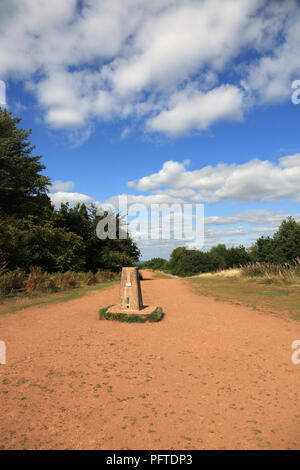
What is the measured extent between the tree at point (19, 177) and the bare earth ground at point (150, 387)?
52.2ft

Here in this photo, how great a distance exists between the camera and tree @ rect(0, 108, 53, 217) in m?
19.4

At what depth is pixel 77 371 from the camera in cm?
A: 421

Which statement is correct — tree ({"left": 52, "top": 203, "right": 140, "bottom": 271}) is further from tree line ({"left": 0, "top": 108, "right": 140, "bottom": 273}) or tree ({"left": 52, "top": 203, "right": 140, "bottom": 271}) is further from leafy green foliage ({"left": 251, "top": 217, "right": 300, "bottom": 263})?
leafy green foliage ({"left": 251, "top": 217, "right": 300, "bottom": 263})

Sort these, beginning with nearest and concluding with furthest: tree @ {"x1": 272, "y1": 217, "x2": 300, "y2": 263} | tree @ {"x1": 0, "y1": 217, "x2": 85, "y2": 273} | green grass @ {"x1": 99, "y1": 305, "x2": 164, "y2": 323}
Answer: green grass @ {"x1": 99, "y1": 305, "x2": 164, "y2": 323}, tree @ {"x1": 0, "y1": 217, "x2": 85, "y2": 273}, tree @ {"x1": 272, "y1": 217, "x2": 300, "y2": 263}

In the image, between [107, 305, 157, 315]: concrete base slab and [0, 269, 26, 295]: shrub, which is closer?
[107, 305, 157, 315]: concrete base slab

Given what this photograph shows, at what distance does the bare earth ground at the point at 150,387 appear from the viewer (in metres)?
2.70

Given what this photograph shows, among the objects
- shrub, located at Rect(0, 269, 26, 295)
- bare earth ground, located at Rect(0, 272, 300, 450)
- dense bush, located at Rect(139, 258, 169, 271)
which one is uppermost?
shrub, located at Rect(0, 269, 26, 295)

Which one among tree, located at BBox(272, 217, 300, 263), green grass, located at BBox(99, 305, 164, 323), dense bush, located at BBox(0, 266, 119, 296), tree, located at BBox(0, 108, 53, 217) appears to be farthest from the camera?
tree, located at BBox(272, 217, 300, 263)

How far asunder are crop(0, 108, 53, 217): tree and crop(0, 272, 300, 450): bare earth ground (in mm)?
15913

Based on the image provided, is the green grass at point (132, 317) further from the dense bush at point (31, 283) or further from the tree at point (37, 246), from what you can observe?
the tree at point (37, 246)

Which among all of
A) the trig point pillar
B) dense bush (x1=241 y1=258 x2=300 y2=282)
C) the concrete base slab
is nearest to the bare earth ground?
the concrete base slab

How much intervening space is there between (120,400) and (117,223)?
27378 mm
